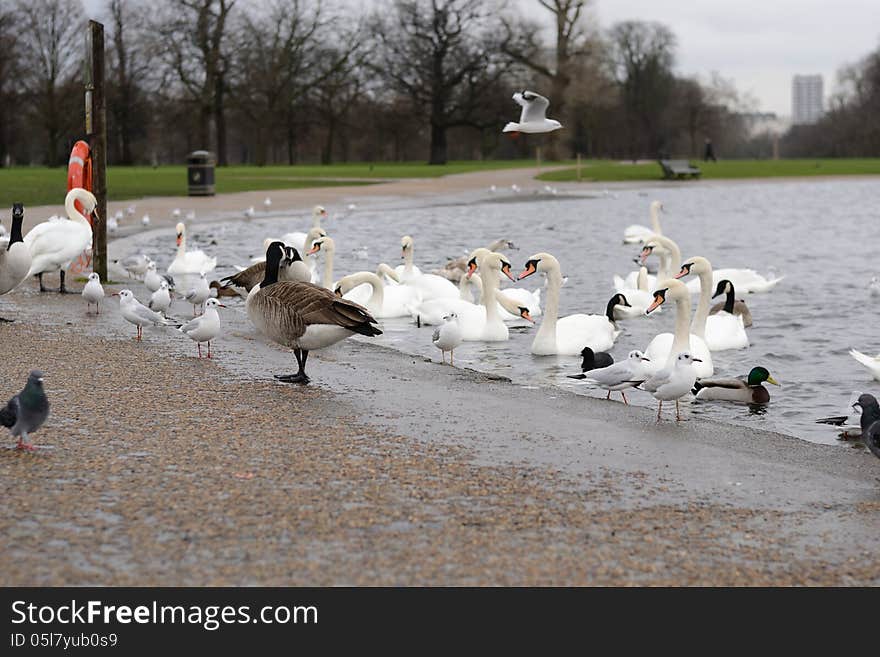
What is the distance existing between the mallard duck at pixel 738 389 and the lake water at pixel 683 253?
11cm

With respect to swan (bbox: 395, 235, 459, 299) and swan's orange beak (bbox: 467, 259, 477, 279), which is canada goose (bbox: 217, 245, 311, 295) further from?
swan's orange beak (bbox: 467, 259, 477, 279)

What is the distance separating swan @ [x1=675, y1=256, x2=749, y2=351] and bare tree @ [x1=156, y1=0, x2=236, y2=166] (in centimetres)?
4994

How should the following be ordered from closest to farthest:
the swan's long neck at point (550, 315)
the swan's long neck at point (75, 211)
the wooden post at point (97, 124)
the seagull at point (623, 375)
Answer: the seagull at point (623, 375), the swan's long neck at point (550, 315), the swan's long neck at point (75, 211), the wooden post at point (97, 124)

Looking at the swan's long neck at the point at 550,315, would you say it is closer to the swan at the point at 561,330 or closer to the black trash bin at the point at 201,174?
the swan at the point at 561,330

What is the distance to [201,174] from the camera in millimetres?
33750

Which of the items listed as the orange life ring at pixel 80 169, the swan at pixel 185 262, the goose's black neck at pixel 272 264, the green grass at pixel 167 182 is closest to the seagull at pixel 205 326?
the goose's black neck at pixel 272 264

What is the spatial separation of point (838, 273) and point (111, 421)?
47.8ft

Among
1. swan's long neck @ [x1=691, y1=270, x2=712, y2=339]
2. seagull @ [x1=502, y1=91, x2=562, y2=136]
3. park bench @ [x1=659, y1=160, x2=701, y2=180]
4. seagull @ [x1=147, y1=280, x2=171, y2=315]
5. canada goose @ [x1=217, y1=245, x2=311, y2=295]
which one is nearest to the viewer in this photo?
seagull @ [x1=502, y1=91, x2=562, y2=136]

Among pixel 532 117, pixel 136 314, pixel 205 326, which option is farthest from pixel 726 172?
pixel 205 326

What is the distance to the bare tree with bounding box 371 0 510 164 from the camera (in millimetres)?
62969

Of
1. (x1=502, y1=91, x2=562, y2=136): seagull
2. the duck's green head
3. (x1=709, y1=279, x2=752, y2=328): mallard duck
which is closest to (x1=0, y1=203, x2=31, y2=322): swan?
(x1=502, y1=91, x2=562, y2=136): seagull

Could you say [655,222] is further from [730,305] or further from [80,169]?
[80,169]

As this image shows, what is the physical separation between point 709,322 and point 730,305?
3.04 ft

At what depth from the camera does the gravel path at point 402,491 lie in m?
4.30
